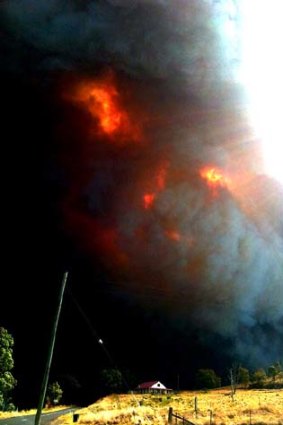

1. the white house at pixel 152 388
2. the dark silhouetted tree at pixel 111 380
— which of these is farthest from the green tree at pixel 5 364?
the white house at pixel 152 388

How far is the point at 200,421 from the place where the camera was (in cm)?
3150

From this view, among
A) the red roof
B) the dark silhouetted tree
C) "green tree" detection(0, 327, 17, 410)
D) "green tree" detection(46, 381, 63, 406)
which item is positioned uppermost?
the red roof

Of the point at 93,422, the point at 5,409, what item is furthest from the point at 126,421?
A: the point at 5,409

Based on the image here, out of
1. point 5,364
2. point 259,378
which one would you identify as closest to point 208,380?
point 259,378

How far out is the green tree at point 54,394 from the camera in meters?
66.6

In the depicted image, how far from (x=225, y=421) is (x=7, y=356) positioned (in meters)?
18.9

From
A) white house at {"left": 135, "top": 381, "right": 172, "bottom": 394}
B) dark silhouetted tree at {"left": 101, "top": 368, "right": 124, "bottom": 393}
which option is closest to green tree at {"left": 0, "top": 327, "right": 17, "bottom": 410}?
dark silhouetted tree at {"left": 101, "top": 368, "right": 124, "bottom": 393}

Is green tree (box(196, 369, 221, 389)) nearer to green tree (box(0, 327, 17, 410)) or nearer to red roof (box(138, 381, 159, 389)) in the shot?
red roof (box(138, 381, 159, 389))

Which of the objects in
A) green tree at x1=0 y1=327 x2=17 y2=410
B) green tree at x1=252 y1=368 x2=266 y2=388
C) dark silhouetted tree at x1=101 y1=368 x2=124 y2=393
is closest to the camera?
green tree at x1=0 y1=327 x2=17 y2=410

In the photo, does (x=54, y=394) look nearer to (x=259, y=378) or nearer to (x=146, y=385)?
(x=146, y=385)

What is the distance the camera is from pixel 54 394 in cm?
6706

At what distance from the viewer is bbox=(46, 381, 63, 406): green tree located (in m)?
66.6

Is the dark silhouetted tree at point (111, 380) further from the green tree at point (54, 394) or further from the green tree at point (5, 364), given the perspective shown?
the green tree at point (5, 364)

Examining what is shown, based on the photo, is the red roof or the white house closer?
the white house
